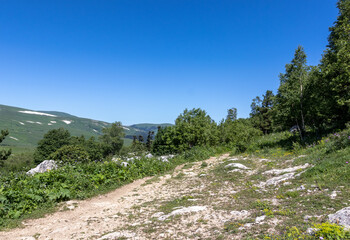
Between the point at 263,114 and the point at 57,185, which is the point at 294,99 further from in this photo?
the point at 263,114

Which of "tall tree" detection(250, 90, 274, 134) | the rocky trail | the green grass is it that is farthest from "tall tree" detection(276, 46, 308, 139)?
"tall tree" detection(250, 90, 274, 134)

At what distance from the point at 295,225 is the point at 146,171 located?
1222 centimetres

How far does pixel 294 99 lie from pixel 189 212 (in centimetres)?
1516

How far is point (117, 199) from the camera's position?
1081 cm

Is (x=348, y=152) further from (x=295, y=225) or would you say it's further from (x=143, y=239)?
(x=143, y=239)

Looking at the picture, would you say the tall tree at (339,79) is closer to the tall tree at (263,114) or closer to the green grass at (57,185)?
the green grass at (57,185)

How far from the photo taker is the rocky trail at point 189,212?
19.1 feet

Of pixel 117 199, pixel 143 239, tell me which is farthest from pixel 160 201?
pixel 143 239

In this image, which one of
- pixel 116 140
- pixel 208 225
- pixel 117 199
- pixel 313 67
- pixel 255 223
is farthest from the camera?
pixel 116 140

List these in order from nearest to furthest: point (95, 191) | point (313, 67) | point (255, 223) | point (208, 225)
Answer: point (255, 223) < point (208, 225) < point (95, 191) < point (313, 67)

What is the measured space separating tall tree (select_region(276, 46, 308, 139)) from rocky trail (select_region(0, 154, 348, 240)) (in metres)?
8.80

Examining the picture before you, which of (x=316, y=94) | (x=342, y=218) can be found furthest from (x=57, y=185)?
(x=316, y=94)

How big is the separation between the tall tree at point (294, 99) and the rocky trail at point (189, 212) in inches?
347

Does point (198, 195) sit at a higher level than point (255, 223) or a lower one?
lower
